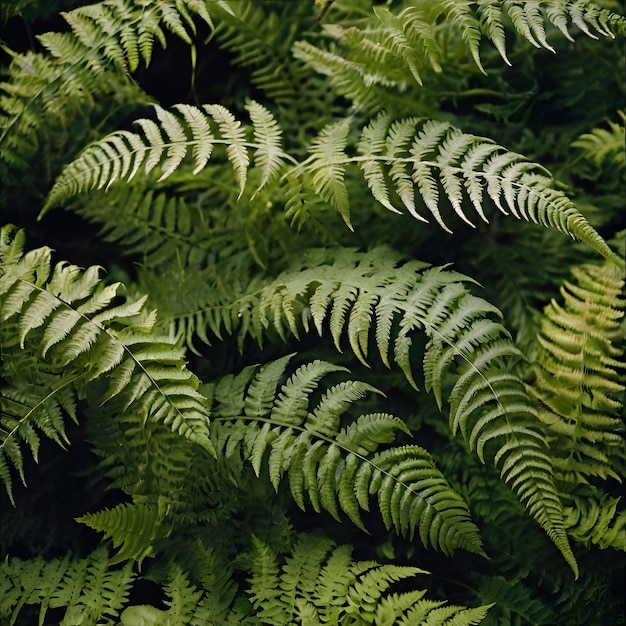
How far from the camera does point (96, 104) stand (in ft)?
6.41

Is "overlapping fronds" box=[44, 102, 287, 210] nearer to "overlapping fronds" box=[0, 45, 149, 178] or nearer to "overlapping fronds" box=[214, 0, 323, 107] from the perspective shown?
"overlapping fronds" box=[0, 45, 149, 178]

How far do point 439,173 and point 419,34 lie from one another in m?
0.40

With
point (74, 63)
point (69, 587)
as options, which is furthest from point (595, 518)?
point (74, 63)

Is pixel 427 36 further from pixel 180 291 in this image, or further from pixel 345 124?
pixel 180 291

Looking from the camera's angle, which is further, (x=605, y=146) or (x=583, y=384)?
(x=605, y=146)

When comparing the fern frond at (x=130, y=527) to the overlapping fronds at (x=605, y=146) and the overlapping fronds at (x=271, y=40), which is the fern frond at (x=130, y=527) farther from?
the overlapping fronds at (x=605, y=146)

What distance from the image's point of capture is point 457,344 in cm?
137

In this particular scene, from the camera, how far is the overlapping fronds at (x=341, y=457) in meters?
1.34

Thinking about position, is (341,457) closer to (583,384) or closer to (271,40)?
(583,384)

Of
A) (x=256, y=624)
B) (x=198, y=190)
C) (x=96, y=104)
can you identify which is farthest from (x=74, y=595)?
(x=96, y=104)

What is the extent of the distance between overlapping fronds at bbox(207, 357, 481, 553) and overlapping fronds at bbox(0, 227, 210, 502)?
17 centimetres

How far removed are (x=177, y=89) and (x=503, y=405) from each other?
5.61 feet

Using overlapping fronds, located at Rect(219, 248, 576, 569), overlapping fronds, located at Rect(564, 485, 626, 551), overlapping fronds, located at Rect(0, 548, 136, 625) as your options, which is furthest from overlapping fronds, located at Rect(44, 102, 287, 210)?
overlapping fronds, located at Rect(564, 485, 626, 551)

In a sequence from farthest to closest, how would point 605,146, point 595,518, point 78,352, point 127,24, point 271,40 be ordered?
point 271,40 < point 605,146 < point 127,24 < point 595,518 < point 78,352
